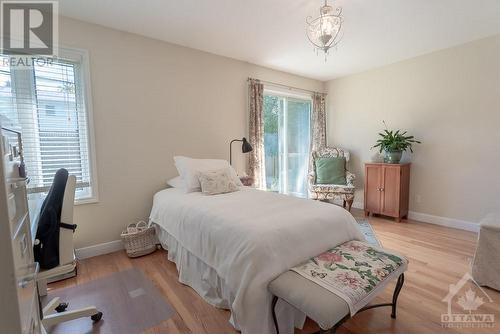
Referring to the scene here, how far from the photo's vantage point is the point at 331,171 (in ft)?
13.7

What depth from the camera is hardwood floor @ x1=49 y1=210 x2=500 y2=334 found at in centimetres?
154

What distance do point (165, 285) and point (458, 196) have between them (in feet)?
12.6

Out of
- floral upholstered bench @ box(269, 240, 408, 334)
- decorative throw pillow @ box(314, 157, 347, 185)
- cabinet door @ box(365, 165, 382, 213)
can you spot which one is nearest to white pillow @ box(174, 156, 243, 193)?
floral upholstered bench @ box(269, 240, 408, 334)

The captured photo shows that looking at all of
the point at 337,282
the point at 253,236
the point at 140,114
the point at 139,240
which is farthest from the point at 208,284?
the point at 140,114

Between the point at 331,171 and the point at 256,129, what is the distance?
1.55m

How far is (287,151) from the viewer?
14.7 feet

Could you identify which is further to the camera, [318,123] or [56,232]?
[318,123]

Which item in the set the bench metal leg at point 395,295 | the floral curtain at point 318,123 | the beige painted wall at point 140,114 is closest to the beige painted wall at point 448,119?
the floral curtain at point 318,123

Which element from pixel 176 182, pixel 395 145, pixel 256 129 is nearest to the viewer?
pixel 176 182

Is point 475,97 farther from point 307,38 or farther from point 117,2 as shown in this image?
point 117,2

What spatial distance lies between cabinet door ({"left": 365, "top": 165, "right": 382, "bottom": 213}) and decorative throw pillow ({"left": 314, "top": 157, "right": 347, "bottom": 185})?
0.38 metres

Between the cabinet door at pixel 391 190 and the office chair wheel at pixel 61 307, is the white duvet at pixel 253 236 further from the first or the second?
the cabinet door at pixel 391 190
